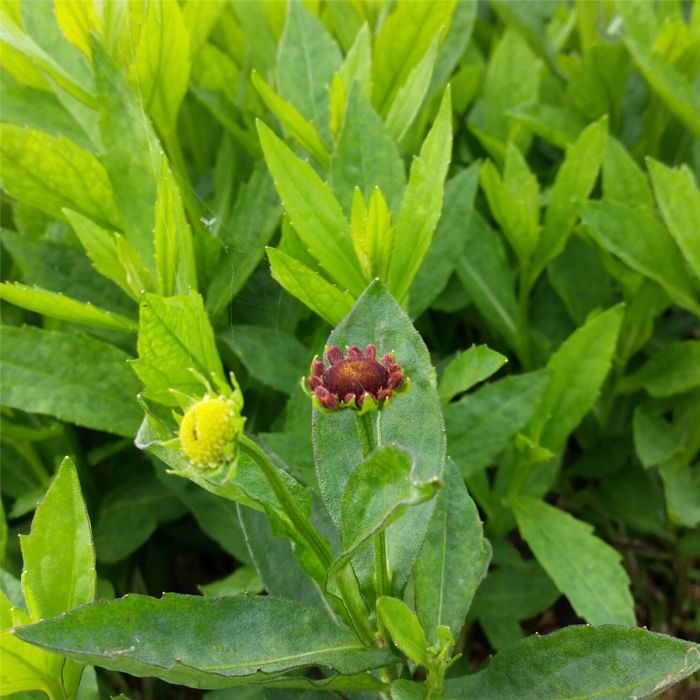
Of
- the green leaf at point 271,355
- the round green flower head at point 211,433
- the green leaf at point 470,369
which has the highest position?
the round green flower head at point 211,433

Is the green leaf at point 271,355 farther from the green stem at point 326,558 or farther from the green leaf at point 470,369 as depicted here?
the green stem at point 326,558

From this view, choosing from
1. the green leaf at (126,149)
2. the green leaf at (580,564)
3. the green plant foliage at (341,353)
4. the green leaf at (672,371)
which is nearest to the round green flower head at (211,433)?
the green plant foliage at (341,353)

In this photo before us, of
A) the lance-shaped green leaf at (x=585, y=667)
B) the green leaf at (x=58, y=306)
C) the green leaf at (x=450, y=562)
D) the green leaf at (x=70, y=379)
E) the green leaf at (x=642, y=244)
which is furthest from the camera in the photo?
the green leaf at (x=642, y=244)

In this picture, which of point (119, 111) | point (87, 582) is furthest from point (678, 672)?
point (119, 111)

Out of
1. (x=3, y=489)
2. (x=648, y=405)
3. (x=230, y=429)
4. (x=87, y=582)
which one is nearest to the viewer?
(x=230, y=429)

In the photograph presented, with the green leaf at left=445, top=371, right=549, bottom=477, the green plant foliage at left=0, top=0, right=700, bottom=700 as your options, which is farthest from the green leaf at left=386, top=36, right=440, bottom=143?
the green leaf at left=445, top=371, right=549, bottom=477

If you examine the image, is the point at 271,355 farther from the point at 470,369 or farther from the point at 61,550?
the point at 61,550

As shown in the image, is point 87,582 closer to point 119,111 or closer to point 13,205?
point 119,111

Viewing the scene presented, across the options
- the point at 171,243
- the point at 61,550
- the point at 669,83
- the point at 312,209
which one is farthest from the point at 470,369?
the point at 669,83
